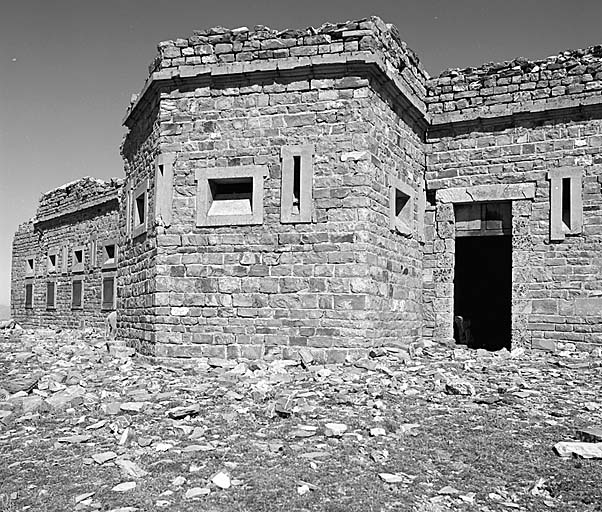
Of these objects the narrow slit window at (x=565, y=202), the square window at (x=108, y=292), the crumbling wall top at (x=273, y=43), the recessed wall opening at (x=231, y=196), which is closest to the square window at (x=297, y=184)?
the recessed wall opening at (x=231, y=196)

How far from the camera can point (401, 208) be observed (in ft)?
37.5

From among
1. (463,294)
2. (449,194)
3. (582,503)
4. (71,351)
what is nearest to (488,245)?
(463,294)

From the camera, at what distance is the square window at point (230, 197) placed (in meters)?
9.86

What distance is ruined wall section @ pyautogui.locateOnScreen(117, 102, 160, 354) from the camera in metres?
10.4

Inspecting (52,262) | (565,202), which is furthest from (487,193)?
(52,262)

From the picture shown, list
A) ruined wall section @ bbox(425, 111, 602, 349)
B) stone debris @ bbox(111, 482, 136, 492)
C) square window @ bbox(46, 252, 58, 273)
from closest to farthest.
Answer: stone debris @ bbox(111, 482, 136, 492) → ruined wall section @ bbox(425, 111, 602, 349) → square window @ bbox(46, 252, 58, 273)

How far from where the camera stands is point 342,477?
4910mm

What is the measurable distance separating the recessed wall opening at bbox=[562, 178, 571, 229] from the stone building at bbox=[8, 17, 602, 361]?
0.02 metres

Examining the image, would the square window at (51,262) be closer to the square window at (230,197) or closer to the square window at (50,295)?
the square window at (50,295)

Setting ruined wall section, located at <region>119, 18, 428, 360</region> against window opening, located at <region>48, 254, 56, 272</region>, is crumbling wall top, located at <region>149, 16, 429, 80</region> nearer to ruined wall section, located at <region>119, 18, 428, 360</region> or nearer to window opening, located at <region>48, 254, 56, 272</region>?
ruined wall section, located at <region>119, 18, 428, 360</region>

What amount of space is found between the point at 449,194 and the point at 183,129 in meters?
5.08

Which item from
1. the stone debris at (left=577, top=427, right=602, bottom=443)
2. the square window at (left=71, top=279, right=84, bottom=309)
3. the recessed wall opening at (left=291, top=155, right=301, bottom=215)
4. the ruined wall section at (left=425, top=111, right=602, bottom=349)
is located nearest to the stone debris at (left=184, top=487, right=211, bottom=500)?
the stone debris at (left=577, top=427, right=602, bottom=443)

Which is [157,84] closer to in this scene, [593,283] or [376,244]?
[376,244]

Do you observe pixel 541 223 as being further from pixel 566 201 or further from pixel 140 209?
pixel 140 209
